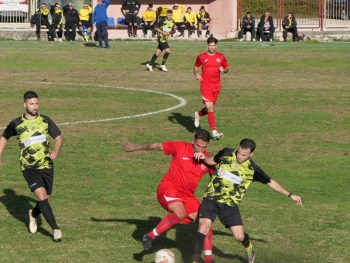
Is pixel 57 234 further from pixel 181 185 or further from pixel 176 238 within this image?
pixel 181 185

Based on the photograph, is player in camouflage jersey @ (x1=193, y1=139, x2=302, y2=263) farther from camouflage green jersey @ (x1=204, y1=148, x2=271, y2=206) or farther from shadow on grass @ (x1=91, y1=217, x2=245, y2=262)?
shadow on grass @ (x1=91, y1=217, x2=245, y2=262)

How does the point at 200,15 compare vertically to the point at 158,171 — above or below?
above

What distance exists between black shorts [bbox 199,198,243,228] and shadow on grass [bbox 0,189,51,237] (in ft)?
11.8

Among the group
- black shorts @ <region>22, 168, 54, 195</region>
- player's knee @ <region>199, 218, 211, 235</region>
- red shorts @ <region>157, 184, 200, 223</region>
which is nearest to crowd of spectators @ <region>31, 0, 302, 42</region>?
black shorts @ <region>22, 168, 54, 195</region>

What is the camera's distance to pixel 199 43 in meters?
50.6

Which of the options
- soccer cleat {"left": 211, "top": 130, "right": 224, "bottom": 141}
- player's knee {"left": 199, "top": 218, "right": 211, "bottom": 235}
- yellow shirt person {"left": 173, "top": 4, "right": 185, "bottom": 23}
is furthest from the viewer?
yellow shirt person {"left": 173, "top": 4, "right": 185, "bottom": 23}

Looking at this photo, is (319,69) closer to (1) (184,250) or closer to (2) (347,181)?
(2) (347,181)

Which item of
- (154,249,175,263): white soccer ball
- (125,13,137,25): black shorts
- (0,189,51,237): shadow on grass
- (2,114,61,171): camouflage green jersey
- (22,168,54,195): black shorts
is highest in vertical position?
(125,13,137,25): black shorts

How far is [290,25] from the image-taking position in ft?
170

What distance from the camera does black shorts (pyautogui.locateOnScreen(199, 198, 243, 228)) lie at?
42.8 ft

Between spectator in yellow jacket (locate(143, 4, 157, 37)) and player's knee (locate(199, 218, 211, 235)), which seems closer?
player's knee (locate(199, 218, 211, 235))

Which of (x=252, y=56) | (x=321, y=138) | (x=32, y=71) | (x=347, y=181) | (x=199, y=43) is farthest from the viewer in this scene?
(x=199, y=43)

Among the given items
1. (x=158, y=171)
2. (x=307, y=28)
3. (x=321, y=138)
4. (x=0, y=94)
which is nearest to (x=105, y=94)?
(x=0, y=94)

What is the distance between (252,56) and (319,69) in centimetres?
458
